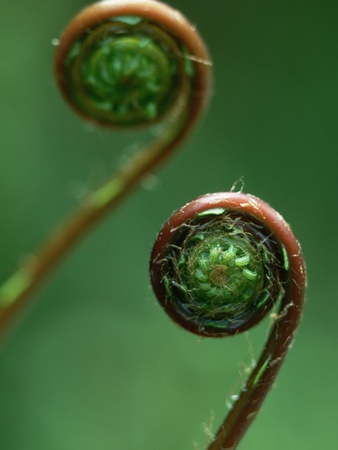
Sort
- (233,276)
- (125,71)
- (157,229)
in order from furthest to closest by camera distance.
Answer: (157,229), (125,71), (233,276)

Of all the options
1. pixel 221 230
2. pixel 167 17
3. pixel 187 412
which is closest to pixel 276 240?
pixel 221 230

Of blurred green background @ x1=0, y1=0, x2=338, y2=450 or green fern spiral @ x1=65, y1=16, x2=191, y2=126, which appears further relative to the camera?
blurred green background @ x1=0, y1=0, x2=338, y2=450

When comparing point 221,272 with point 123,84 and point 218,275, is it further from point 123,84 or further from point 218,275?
point 123,84

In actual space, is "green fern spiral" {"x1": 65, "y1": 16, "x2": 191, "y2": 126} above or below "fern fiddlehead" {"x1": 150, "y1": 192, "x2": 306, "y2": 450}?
above

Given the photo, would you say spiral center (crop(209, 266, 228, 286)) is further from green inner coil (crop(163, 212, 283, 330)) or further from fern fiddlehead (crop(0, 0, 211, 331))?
fern fiddlehead (crop(0, 0, 211, 331))

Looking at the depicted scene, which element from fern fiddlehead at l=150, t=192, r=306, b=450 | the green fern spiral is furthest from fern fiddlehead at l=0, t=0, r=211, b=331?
fern fiddlehead at l=150, t=192, r=306, b=450

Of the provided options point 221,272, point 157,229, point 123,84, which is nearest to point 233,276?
point 221,272
